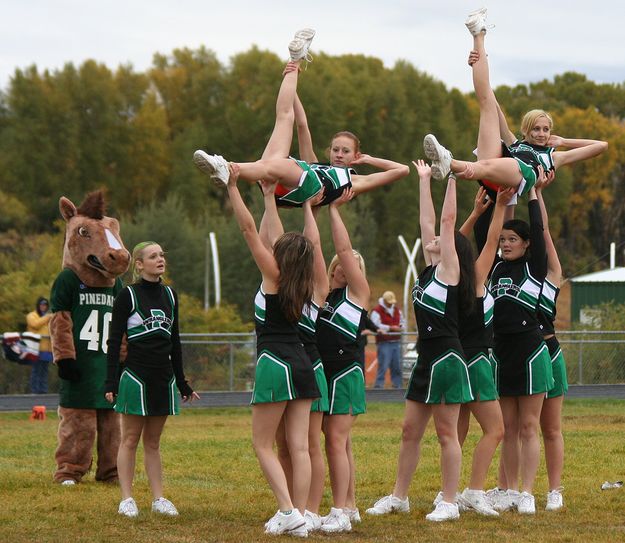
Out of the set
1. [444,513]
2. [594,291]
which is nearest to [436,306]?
[444,513]

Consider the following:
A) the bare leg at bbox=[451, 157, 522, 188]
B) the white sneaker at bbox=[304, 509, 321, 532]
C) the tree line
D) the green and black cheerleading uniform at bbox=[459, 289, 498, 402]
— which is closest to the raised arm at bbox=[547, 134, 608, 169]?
the bare leg at bbox=[451, 157, 522, 188]

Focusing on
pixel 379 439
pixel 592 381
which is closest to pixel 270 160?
pixel 379 439

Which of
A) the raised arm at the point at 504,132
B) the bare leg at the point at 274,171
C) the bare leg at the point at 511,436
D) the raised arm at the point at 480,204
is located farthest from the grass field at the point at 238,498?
the raised arm at the point at 504,132

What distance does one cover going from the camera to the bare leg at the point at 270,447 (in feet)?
25.6

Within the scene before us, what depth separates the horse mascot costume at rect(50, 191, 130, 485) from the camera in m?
10.7

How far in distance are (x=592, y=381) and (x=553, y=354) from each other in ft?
42.7

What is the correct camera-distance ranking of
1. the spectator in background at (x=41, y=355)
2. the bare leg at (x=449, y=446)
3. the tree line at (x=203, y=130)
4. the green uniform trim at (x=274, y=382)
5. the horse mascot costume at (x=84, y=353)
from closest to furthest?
the green uniform trim at (x=274, y=382) < the bare leg at (x=449, y=446) < the horse mascot costume at (x=84, y=353) < the spectator in background at (x=41, y=355) < the tree line at (x=203, y=130)

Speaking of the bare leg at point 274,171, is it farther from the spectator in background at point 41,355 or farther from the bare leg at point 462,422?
the spectator in background at point 41,355

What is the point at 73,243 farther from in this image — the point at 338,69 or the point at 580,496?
the point at 338,69

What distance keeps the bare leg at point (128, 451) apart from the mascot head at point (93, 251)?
2250 mm

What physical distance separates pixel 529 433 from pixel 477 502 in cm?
64

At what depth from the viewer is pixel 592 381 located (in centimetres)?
2172

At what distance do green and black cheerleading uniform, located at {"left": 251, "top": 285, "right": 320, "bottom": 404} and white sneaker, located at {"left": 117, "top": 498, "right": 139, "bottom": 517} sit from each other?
149 centimetres

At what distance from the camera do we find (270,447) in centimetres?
793
